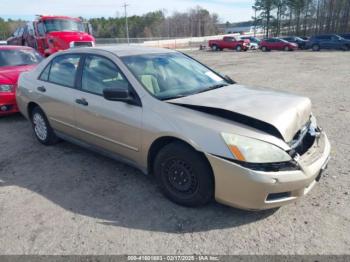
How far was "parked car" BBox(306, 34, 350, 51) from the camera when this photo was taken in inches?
1180

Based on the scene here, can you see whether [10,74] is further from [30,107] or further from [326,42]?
[326,42]

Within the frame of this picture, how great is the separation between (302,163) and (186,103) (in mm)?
1237

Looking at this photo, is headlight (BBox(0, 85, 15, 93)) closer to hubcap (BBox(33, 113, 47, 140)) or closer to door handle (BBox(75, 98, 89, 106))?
hubcap (BBox(33, 113, 47, 140))

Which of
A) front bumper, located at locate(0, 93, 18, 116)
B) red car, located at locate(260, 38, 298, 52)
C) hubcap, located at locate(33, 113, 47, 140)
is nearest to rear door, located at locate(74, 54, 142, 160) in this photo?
hubcap, located at locate(33, 113, 47, 140)

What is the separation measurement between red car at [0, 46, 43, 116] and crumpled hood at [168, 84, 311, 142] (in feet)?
15.0

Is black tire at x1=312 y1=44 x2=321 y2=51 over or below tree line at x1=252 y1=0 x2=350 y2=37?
below

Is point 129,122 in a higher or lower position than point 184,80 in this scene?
lower

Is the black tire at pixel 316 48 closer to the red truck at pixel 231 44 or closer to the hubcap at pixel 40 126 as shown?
the red truck at pixel 231 44

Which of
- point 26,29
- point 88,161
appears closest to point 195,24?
point 26,29

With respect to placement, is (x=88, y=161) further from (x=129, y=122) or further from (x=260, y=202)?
(x=260, y=202)

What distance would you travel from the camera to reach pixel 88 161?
4250mm

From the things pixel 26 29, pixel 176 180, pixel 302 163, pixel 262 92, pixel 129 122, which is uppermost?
pixel 26 29

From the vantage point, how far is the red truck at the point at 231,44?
3478 centimetres

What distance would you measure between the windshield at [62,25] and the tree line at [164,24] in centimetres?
8367
